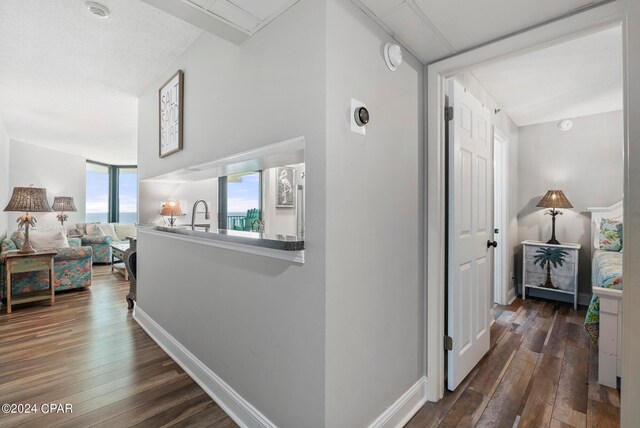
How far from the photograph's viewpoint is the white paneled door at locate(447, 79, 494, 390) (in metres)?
1.97

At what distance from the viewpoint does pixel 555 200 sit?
375cm

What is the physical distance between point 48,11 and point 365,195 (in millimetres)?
2295

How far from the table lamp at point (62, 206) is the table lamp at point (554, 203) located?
8.49m

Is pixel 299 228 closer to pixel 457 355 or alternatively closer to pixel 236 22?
pixel 236 22

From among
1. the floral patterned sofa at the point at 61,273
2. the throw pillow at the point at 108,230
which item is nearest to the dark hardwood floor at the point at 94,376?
the floral patterned sofa at the point at 61,273

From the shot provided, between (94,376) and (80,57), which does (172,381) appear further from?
(80,57)

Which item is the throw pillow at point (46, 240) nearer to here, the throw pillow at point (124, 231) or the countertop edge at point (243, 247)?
the throw pillow at point (124, 231)

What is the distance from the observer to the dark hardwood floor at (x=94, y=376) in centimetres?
172

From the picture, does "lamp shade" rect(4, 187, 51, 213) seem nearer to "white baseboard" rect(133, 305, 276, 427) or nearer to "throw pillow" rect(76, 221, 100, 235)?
"white baseboard" rect(133, 305, 276, 427)

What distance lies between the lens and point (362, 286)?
1.45m

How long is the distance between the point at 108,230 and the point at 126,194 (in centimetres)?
143

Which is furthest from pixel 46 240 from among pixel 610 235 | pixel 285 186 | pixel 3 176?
pixel 610 235

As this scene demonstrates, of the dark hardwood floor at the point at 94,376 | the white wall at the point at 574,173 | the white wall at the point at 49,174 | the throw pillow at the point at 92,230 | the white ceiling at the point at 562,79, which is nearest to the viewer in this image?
the dark hardwood floor at the point at 94,376

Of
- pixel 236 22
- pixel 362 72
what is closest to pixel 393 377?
pixel 362 72
